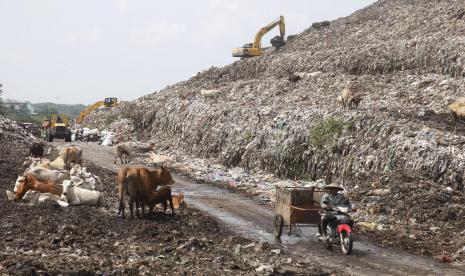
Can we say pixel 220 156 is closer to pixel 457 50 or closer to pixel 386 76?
pixel 386 76

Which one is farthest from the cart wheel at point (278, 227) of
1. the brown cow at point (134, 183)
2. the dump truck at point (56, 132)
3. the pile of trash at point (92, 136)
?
the dump truck at point (56, 132)

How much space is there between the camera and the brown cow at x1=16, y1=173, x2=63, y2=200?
1617 cm

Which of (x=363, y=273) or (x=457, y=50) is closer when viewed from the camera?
(x=363, y=273)

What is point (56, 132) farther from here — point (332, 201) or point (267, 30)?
point (332, 201)

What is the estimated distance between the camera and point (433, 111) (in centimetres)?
2397

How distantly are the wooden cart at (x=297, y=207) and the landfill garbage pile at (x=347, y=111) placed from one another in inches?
100

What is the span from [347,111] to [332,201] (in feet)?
41.1

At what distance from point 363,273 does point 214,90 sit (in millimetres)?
32283

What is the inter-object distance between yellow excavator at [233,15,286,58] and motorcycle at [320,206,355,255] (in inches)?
1561

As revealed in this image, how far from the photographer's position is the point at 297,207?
13039mm

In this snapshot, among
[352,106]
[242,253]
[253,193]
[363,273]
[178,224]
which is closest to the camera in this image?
[363,273]

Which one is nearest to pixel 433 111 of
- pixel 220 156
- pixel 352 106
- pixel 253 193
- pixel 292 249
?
pixel 352 106

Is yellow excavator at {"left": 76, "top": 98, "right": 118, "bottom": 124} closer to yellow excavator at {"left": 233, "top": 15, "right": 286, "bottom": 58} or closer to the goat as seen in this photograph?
yellow excavator at {"left": 233, "top": 15, "right": 286, "bottom": 58}

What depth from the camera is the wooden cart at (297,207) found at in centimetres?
1280
